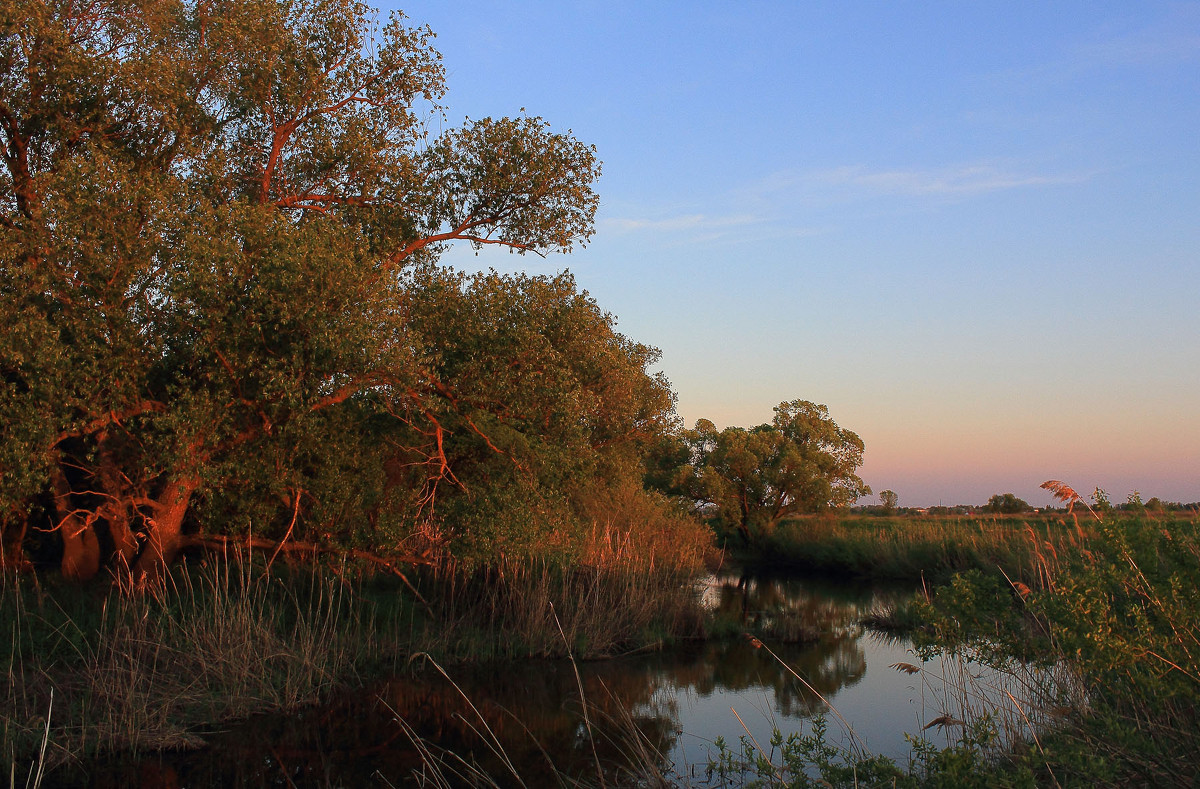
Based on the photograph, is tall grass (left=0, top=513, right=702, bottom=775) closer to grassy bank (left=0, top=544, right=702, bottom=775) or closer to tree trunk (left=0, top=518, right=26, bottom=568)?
grassy bank (left=0, top=544, right=702, bottom=775)

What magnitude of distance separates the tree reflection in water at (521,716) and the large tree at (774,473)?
22811 millimetres

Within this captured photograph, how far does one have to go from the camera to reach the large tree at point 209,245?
10766 millimetres

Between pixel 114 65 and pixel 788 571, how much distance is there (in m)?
27.8

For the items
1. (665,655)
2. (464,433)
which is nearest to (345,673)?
(464,433)

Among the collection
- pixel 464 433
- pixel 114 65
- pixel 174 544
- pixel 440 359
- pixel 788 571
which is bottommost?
pixel 788 571

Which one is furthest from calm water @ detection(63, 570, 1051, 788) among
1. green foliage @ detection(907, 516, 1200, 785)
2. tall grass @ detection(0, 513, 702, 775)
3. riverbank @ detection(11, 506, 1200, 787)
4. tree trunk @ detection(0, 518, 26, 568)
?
tree trunk @ detection(0, 518, 26, 568)

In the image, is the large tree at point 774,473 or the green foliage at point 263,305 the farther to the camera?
the large tree at point 774,473

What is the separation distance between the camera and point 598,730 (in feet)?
32.0

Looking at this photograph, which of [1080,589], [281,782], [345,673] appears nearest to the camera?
[1080,589]

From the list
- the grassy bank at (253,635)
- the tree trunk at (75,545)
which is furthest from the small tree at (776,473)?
the tree trunk at (75,545)

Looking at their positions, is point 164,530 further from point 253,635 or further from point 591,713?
point 591,713

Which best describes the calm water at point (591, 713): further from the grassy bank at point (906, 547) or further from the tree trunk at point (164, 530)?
the grassy bank at point (906, 547)

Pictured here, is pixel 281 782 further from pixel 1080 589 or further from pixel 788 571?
pixel 788 571

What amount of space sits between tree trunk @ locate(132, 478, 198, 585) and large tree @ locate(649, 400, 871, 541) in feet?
88.8
